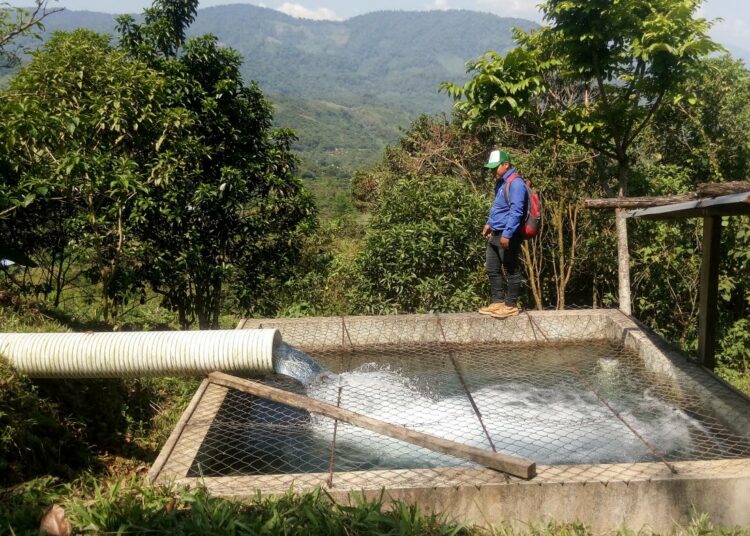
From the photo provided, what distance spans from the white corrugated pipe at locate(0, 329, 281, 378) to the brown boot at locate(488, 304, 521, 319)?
2621mm

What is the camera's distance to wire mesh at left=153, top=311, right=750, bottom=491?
352cm

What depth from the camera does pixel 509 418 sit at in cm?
438

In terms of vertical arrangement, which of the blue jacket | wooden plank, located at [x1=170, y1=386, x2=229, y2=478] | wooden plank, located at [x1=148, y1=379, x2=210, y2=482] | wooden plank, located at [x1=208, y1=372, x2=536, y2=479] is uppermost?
the blue jacket

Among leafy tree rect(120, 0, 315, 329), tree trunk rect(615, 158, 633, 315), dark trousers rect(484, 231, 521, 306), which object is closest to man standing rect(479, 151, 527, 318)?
dark trousers rect(484, 231, 521, 306)

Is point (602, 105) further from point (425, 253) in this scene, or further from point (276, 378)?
point (276, 378)

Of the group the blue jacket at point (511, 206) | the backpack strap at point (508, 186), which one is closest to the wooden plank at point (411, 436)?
the blue jacket at point (511, 206)

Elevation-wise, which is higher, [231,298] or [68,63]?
[68,63]

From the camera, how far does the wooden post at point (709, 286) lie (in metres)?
4.39

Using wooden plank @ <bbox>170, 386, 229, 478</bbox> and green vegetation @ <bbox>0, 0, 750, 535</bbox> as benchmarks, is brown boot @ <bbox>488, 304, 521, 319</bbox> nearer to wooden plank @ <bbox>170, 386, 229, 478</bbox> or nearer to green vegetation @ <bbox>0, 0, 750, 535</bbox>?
green vegetation @ <bbox>0, 0, 750, 535</bbox>

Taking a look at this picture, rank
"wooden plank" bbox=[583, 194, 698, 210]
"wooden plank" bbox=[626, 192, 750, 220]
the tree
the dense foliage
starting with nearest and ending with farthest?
1. "wooden plank" bbox=[626, 192, 750, 220]
2. "wooden plank" bbox=[583, 194, 698, 210]
3. the tree
4. the dense foliage

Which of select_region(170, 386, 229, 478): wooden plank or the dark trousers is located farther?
the dark trousers

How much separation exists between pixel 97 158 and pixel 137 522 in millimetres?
3544

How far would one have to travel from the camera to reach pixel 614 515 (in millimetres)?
2934

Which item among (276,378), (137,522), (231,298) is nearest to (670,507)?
(137,522)
